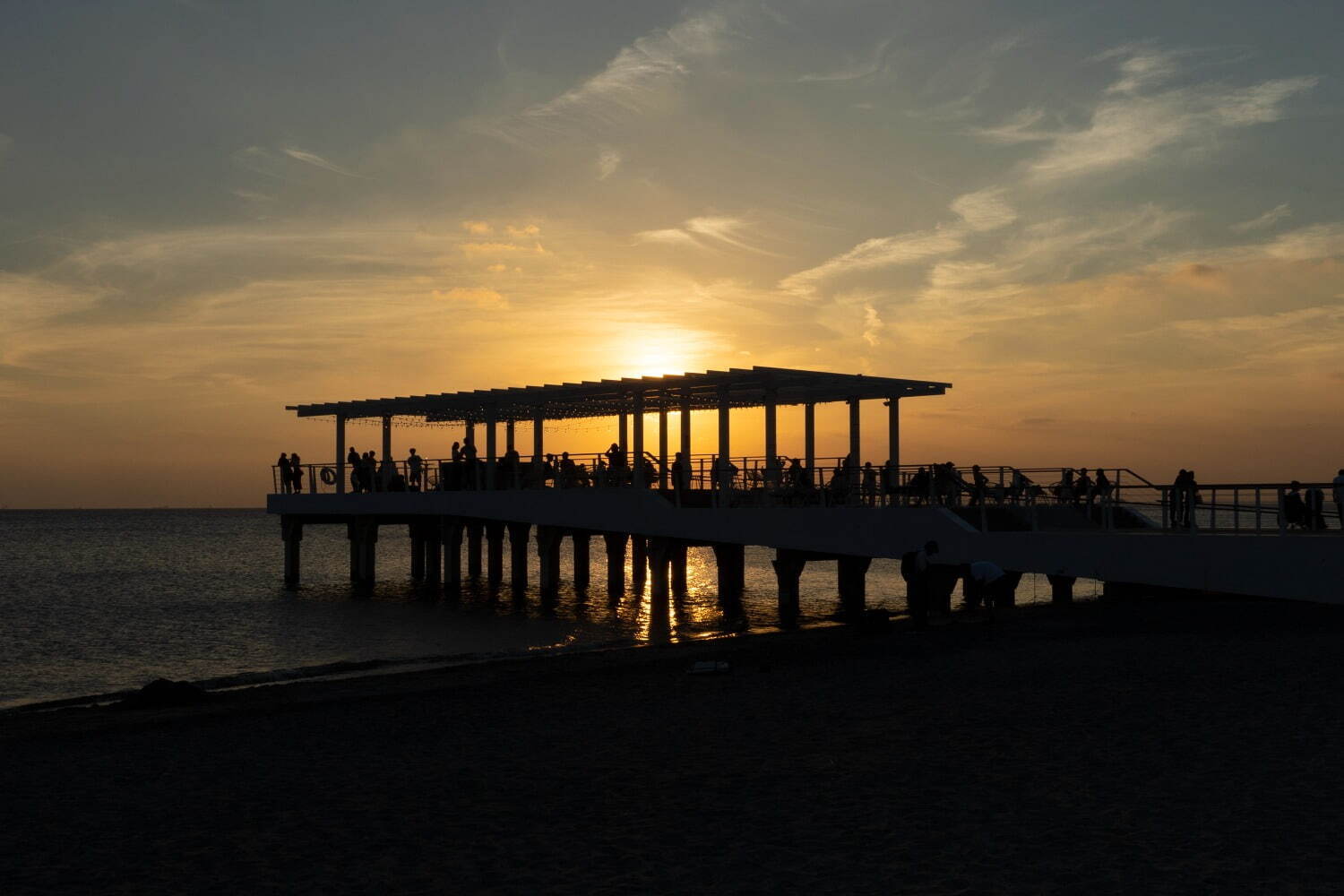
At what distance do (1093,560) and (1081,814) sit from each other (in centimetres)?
1483

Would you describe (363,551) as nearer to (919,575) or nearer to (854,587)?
(854,587)

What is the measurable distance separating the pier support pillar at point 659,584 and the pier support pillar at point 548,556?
155 inches

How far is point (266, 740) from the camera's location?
1251 cm

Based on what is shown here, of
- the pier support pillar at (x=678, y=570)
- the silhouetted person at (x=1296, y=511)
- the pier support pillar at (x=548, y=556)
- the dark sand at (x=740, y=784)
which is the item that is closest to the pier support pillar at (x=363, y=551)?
the pier support pillar at (x=548, y=556)

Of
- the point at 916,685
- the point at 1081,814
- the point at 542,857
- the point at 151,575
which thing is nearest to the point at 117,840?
the point at 542,857

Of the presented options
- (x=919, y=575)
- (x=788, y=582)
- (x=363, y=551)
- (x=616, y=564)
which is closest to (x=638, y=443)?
Result: (x=788, y=582)

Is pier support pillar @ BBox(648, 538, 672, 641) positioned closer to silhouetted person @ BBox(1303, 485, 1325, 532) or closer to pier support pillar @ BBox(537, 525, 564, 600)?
pier support pillar @ BBox(537, 525, 564, 600)

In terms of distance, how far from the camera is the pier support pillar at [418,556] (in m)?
45.3

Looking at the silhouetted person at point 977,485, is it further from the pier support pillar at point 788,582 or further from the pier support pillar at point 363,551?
the pier support pillar at point 363,551

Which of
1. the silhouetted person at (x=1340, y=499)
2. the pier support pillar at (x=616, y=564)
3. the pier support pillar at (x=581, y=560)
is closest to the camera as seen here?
the silhouetted person at (x=1340, y=499)

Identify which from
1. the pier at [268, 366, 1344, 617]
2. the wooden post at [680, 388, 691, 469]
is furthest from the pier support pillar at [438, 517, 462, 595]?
the wooden post at [680, 388, 691, 469]

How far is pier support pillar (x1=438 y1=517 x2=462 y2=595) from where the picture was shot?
3947cm

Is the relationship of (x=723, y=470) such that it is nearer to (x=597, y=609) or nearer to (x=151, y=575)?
(x=597, y=609)

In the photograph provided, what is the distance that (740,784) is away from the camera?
9.29 metres
